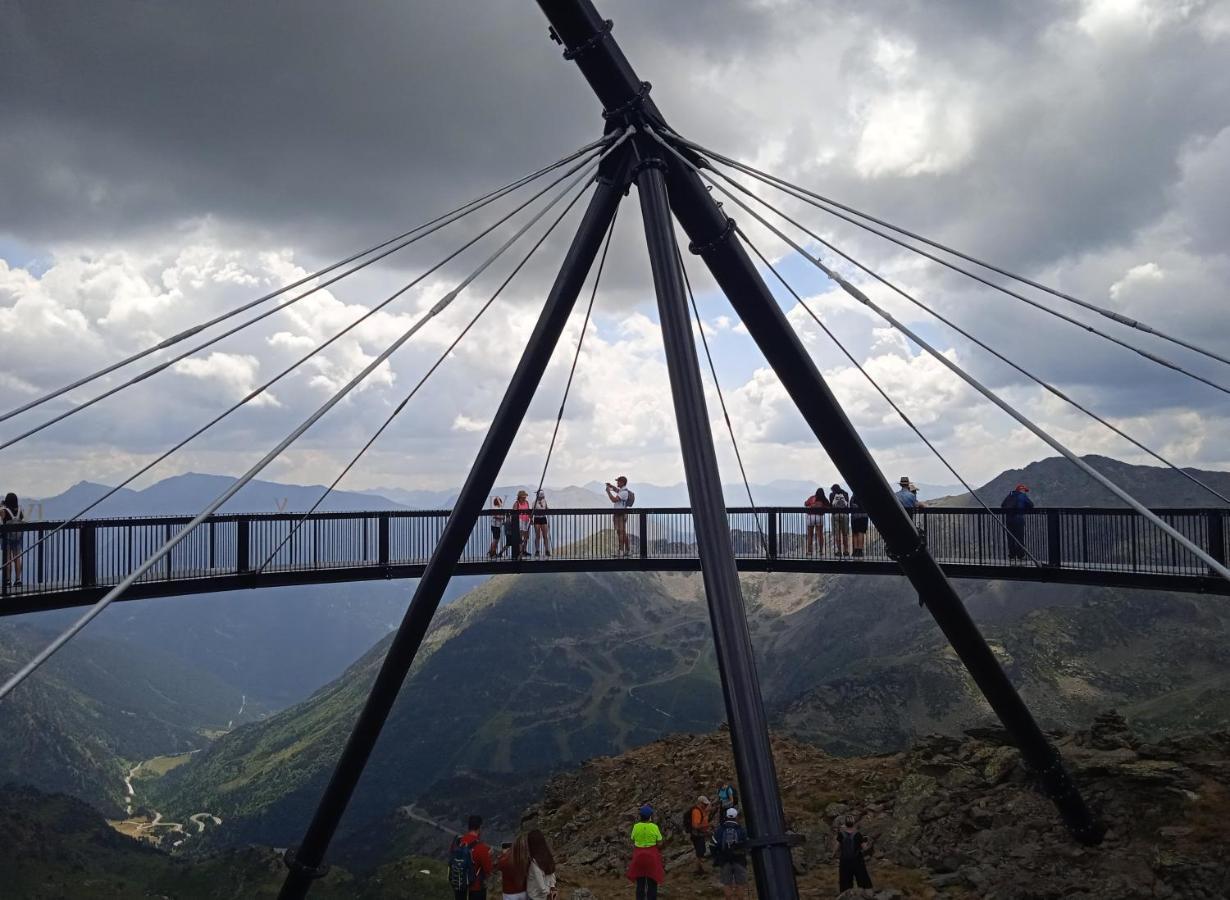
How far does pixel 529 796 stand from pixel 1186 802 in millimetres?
93066

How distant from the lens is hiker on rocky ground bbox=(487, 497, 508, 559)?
21953 millimetres

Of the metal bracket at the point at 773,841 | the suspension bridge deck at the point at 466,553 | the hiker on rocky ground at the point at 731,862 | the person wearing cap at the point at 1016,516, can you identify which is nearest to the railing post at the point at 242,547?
the suspension bridge deck at the point at 466,553

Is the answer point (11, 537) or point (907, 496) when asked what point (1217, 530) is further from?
point (11, 537)

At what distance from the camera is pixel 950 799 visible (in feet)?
58.2

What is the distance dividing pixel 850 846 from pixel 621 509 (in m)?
9.91

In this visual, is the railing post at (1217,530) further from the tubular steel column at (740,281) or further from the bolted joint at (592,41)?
the bolted joint at (592,41)

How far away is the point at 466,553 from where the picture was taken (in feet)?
72.4

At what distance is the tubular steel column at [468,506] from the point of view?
37.1 feet

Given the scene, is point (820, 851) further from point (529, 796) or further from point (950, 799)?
point (529, 796)

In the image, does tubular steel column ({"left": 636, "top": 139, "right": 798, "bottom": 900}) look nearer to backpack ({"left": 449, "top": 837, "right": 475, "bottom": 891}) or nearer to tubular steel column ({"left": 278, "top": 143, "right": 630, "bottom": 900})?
tubular steel column ({"left": 278, "top": 143, "right": 630, "bottom": 900})

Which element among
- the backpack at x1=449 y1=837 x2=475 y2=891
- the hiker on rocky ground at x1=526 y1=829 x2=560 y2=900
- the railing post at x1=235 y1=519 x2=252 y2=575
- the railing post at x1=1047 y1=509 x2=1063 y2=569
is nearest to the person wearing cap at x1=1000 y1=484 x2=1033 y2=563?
the railing post at x1=1047 y1=509 x2=1063 y2=569

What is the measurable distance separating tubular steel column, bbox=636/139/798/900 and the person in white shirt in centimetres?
1250

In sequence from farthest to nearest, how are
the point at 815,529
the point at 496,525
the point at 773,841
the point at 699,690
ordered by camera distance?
1. the point at 699,690
2. the point at 496,525
3. the point at 815,529
4. the point at 773,841

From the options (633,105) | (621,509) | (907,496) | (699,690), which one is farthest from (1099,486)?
(633,105)
